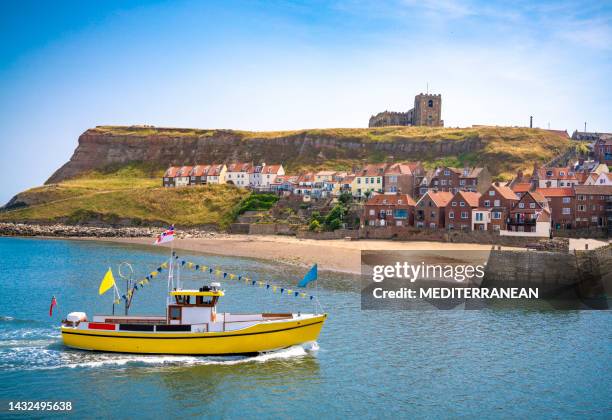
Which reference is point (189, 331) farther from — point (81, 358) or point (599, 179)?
point (599, 179)

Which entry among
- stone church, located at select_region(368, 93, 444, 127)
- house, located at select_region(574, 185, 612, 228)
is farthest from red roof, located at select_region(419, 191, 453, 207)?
stone church, located at select_region(368, 93, 444, 127)

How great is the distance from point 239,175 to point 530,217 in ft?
226

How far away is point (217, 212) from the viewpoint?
109 m

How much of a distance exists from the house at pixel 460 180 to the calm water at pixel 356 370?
49450 millimetres

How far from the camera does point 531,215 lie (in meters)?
74.4

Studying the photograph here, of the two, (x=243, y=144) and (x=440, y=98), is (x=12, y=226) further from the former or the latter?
(x=440, y=98)

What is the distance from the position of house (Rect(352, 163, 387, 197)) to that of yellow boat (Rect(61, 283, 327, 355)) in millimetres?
67277

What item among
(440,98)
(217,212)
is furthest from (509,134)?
(217,212)

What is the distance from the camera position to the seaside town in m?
76.0

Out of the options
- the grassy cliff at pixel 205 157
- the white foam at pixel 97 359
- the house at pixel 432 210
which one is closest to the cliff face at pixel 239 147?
the grassy cliff at pixel 205 157

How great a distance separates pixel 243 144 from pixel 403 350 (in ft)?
441

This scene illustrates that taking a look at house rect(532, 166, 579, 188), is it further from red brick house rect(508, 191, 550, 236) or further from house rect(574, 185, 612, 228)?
red brick house rect(508, 191, 550, 236)

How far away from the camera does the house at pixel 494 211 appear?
76188 mm

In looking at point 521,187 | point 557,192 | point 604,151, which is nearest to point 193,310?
point 557,192
